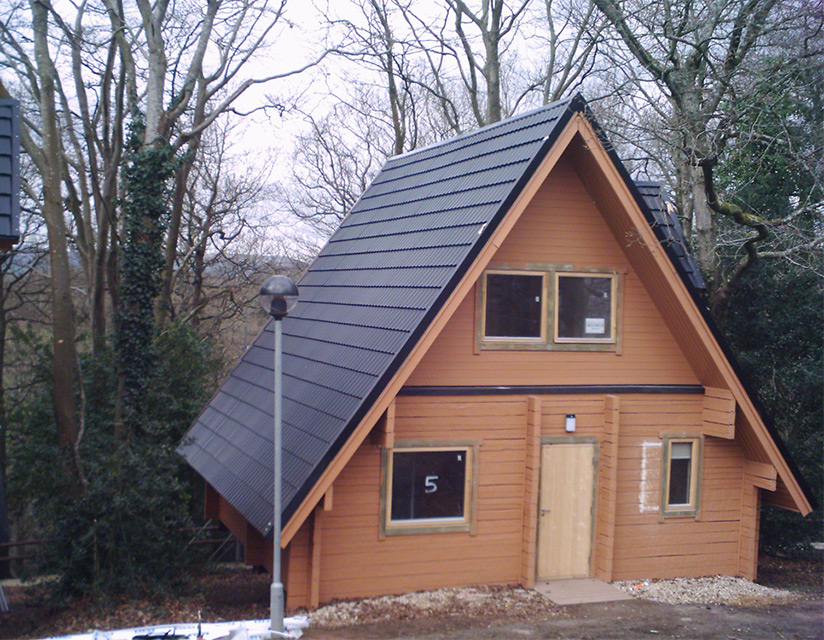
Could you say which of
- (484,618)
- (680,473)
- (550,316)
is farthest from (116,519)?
(680,473)

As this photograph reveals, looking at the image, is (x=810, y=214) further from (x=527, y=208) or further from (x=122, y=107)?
(x=122, y=107)

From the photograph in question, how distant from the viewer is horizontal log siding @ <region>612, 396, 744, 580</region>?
11555mm

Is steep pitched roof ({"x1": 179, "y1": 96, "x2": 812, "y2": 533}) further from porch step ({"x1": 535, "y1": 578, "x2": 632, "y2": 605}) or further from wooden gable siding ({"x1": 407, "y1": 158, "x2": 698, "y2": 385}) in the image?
porch step ({"x1": 535, "y1": 578, "x2": 632, "y2": 605})

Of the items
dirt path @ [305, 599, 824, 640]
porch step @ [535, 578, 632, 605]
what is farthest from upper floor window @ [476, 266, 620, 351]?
dirt path @ [305, 599, 824, 640]

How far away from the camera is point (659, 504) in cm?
1170

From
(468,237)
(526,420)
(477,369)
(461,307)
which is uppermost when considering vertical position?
(468,237)

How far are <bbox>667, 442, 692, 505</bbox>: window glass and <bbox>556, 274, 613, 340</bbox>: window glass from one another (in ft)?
6.85

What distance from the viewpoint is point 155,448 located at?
447 inches

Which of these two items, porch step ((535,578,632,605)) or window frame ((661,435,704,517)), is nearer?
porch step ((535,578,632,605))

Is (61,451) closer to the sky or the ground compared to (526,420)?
closer to the ground

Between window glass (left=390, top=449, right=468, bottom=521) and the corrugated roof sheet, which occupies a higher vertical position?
the corrugated roof sheet

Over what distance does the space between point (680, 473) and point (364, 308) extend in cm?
538

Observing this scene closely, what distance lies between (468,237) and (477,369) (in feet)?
6.22

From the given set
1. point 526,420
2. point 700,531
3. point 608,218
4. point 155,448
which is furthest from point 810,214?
point 155,448
